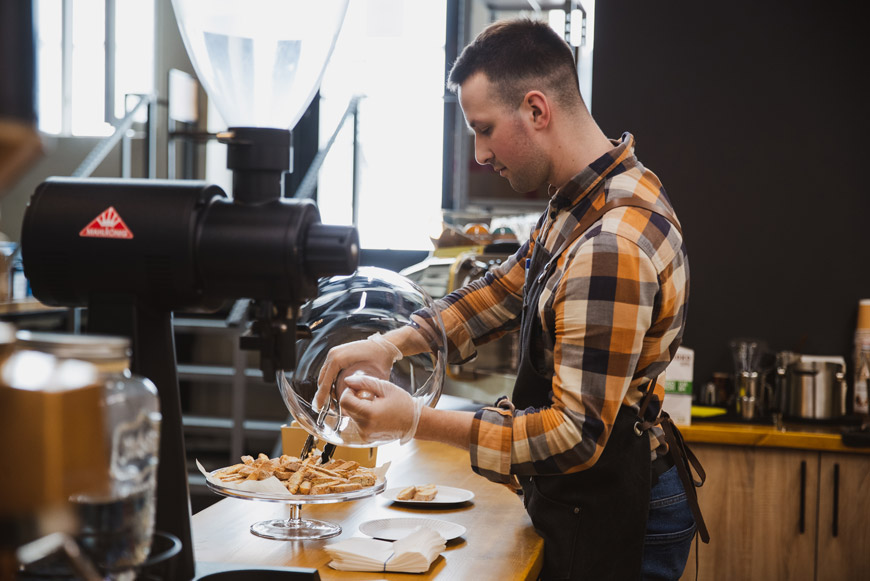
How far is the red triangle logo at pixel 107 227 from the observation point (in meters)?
0.90

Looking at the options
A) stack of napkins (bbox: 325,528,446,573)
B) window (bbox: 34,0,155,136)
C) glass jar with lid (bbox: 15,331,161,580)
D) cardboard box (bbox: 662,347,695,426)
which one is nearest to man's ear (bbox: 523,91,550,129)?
stack of napkins (bbox: 325,528,446,573)

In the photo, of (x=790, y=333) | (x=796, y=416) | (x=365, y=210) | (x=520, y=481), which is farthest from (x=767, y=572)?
(x=365, y=210)

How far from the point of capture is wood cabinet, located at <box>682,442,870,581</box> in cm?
291

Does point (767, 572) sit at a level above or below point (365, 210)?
below

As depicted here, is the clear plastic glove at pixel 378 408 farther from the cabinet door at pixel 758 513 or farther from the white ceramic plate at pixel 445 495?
the cabinet door at pixel 758 513

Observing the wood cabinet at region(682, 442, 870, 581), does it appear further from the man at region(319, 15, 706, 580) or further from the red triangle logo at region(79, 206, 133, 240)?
the red triangle logo at region(79, 206, 133, 240)

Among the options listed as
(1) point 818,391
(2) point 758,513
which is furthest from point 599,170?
(1) point 818,391

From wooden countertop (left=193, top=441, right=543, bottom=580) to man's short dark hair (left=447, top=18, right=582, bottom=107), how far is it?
0.81m

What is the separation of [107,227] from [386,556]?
2.31 feet

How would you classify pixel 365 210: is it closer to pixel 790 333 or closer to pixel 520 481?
pixel 790 333

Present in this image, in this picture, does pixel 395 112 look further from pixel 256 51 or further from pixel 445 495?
pixel 256 51

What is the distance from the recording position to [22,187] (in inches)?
312

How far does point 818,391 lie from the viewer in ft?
10.5

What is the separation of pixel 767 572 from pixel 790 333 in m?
0.96
